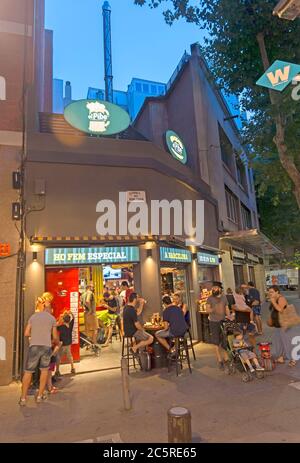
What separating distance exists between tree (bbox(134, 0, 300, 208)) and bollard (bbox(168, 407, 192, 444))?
8.13 m

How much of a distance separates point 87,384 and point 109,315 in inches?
175

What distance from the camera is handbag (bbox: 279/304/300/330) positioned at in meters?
7.36

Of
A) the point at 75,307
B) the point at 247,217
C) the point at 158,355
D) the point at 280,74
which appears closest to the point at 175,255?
the point at 158,355

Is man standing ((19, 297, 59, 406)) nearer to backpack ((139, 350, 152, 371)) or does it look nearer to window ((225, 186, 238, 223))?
backpack ((139, 350, 152, 371))

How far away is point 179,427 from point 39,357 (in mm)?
3580

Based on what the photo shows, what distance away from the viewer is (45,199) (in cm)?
855

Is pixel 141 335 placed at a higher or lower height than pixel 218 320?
lower

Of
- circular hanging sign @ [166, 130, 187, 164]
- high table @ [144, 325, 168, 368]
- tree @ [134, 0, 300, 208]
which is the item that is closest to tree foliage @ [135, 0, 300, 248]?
tree @ [134, 0, 300, 208]

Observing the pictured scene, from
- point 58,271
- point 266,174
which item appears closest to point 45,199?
point 58,271

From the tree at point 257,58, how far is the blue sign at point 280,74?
340cm

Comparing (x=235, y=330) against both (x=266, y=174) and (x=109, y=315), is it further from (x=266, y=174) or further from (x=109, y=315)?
(x=266, y=174)

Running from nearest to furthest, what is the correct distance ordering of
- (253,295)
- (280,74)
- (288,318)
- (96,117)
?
(280,74), (288,318), (96,117), (253,295)

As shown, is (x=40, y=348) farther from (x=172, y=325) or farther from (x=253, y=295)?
(x=253, y=295)

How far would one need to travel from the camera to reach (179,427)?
11.0 ft
